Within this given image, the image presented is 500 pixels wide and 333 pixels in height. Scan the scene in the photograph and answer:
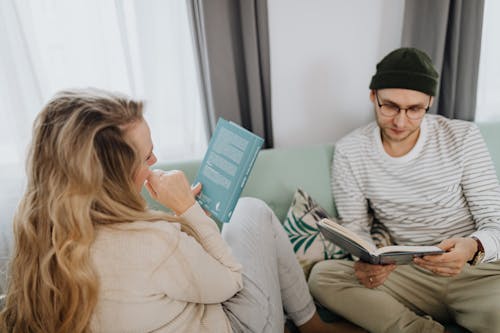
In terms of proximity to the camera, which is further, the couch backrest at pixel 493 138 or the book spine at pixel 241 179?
the couch backrest at pixel 493 138

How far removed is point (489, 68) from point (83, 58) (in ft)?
6.61

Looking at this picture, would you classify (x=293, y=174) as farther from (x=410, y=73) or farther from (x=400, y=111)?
(x=410, y=73)

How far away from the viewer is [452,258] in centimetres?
109

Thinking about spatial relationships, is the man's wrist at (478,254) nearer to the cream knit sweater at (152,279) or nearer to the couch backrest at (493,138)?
the couch backrest at (493,138)

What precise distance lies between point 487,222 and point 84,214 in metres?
1.31

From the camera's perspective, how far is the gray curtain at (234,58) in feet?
4.81

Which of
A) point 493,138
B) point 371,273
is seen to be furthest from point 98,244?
point 493,138

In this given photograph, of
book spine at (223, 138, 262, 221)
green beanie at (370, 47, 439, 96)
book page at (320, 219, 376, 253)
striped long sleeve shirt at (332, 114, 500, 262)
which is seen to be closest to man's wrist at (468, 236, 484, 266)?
striped long sleeve shirt at (332, 114, 500, 262)

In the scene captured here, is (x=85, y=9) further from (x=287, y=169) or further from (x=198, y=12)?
(x=287, y=169)

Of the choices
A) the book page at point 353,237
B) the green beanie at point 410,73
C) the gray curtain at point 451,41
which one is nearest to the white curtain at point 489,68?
the gray curtain at point 451,41

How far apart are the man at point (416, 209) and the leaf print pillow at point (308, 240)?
0.18ft

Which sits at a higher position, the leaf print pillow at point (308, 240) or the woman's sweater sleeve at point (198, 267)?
the woman's sweater sleeve at point (198, 267)

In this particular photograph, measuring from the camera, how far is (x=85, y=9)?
147 centimetres

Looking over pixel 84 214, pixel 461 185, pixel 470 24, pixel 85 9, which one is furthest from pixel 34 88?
pixel 470 24
